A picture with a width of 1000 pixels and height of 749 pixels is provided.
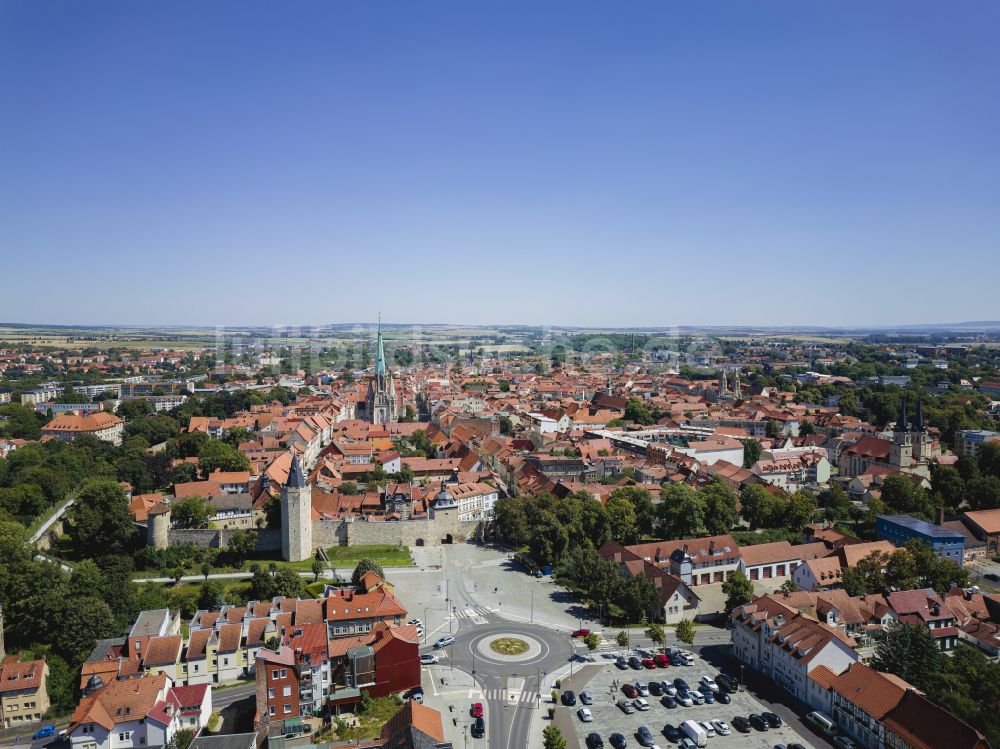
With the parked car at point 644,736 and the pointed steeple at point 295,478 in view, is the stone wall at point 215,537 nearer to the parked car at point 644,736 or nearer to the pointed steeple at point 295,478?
the pointed steeple at point 295,478

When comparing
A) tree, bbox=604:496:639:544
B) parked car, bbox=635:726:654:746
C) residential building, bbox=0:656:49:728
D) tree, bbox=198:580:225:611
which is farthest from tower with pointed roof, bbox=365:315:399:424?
parked car, bbox=635:726:654:746

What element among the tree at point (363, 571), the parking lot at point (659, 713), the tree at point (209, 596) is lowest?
the parking lot at point (659, 713)

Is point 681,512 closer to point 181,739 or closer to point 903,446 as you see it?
point 903,446

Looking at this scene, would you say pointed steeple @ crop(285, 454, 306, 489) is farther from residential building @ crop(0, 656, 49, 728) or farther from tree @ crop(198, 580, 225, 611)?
residential building @ crop(0, 656, 49, 728)

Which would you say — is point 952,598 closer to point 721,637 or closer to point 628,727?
point 721,637

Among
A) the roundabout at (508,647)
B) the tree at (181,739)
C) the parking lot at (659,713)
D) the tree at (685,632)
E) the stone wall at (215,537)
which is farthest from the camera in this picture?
the stone wall at (215,537)

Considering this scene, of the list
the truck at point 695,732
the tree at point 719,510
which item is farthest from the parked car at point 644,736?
the tree at point 719,510

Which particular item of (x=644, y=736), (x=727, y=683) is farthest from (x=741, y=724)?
(x=644, y=736)
